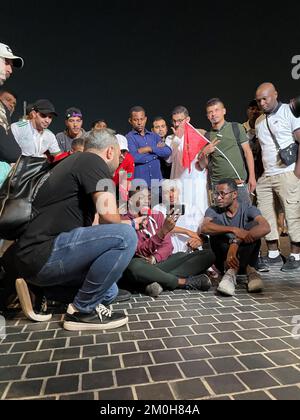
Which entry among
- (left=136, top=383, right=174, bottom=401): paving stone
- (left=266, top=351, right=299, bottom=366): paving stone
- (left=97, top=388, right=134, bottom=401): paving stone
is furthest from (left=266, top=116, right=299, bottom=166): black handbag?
(left=97, top=388, right=134, bottom=401): paving stone

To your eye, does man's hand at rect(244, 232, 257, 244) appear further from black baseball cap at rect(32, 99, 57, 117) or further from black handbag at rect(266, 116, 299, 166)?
black baseball cap at rect(32, 99, 57, 117)

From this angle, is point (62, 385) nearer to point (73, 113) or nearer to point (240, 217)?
point (240, 217)

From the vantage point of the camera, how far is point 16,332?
2.71 meters

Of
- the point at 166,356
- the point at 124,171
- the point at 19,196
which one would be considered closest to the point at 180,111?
the point at 124,171

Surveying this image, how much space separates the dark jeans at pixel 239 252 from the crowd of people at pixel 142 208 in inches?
0.6

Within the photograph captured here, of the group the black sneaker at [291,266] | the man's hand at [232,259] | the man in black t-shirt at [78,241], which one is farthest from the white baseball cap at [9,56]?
the black sneaker at [291,266]

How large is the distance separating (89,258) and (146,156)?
2.93 meters

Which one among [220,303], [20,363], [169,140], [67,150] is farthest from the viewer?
[169,140]

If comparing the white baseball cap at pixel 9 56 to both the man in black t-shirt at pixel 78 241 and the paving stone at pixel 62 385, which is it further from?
the paving stone at pixel 62 385

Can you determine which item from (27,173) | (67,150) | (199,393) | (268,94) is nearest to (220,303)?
(199,393)

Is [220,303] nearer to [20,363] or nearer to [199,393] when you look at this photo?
[199,393]

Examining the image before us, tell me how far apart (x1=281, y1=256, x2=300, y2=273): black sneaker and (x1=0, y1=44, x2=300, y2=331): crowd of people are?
2cm

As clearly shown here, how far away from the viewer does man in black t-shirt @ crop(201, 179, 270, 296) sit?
406 cm

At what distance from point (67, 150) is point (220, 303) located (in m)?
3.46
